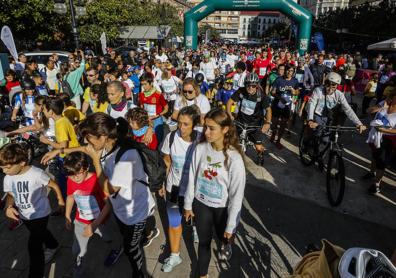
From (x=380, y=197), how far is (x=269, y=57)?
27.6ft

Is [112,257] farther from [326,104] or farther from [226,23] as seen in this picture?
[226,23]

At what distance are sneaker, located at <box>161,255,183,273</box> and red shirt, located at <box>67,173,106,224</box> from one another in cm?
99

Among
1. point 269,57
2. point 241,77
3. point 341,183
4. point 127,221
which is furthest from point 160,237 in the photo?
point 269,57

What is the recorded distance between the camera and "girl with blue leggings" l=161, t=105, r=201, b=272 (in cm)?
293

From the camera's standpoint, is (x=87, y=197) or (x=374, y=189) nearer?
(x=87, y=197)

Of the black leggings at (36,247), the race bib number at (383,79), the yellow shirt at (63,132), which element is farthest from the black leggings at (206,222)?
the race bib number at (383,79)

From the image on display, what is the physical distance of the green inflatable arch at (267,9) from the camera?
19859 mm

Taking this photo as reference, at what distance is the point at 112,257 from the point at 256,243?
180 cm

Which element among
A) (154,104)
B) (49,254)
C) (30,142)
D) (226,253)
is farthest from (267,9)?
(49,254)

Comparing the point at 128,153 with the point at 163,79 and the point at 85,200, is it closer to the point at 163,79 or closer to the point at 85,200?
the point at 85,200

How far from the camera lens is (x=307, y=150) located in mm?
5828

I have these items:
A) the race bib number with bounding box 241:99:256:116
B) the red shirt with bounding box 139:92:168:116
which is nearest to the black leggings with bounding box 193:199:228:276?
the red shirt with bounding box 139:92:168:116

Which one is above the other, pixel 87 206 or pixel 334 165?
pixel 87 206

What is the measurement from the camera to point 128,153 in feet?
8.06
